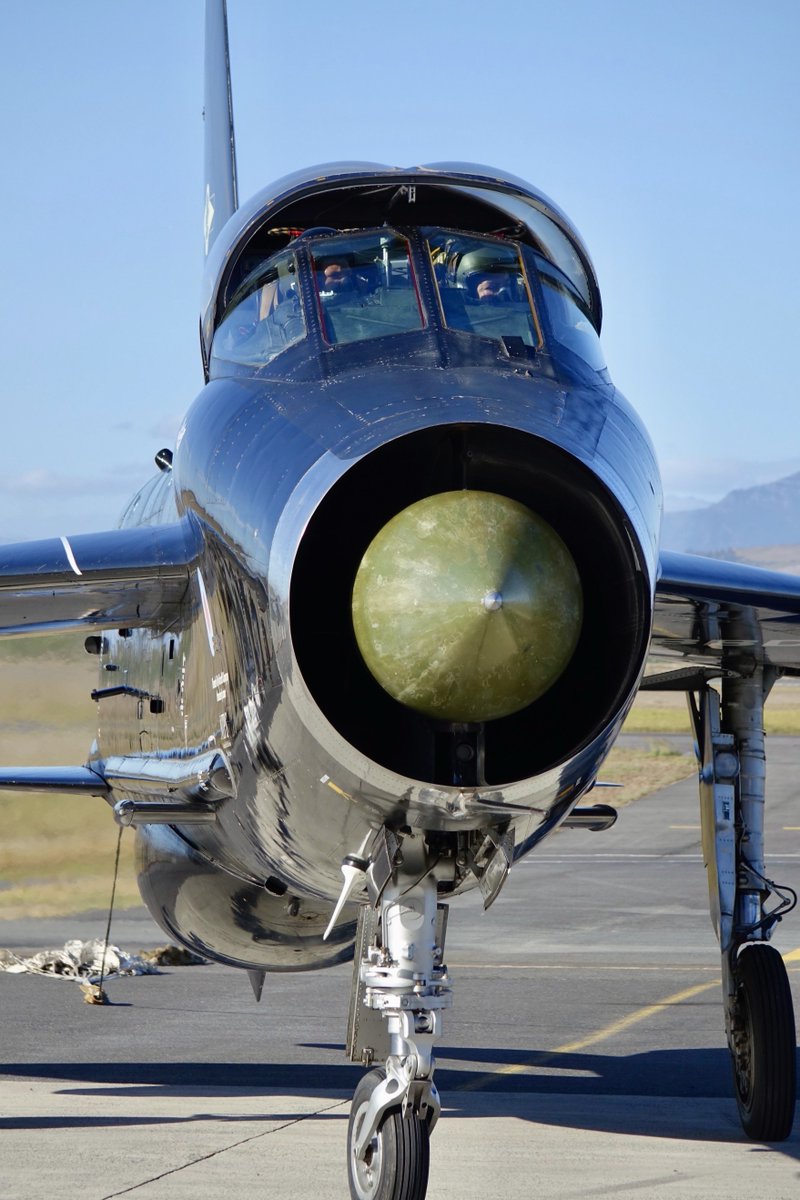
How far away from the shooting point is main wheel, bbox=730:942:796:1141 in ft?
31.5

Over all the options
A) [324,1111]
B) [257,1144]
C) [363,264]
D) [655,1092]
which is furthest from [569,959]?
[363,264]

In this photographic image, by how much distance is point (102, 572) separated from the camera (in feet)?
24.4

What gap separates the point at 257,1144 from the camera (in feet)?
30.6

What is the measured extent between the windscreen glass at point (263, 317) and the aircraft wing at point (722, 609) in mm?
2439

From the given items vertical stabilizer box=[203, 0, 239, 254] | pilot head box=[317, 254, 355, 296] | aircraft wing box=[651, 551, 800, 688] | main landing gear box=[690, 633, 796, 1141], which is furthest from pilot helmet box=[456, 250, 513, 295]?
vertical stabilizer box=[203, 0, 239, 254]

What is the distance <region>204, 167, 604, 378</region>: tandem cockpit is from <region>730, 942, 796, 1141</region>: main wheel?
14.9 feet

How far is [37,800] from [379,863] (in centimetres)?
1574

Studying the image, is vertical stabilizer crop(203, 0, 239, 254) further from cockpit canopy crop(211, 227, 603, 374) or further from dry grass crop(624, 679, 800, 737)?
dry grass crop(624, 679, 800, 737)

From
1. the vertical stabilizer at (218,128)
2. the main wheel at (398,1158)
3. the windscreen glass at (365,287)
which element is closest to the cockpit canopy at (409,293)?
the windscreen glass at (365,287)

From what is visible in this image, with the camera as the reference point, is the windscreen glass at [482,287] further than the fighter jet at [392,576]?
Yes

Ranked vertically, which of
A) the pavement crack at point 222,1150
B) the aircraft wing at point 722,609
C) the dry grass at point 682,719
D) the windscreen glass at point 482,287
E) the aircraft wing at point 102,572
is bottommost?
the pavement crack at point 222,1150

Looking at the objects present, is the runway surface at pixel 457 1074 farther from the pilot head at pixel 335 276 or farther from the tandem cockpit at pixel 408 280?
the pilot head at pixel 335 276

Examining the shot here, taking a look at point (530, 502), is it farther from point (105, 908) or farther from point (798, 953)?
point (105, 908)

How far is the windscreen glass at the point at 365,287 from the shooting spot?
6312 mm
